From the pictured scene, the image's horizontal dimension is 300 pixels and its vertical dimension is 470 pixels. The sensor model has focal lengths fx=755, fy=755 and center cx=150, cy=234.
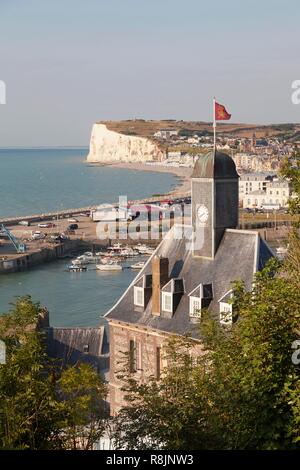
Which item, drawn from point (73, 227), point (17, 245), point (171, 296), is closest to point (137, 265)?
point (17, 245)

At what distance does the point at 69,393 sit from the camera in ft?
37.4

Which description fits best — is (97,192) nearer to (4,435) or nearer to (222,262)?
(222,262)

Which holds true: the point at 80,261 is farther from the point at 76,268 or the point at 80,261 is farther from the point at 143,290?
the point at 143,290

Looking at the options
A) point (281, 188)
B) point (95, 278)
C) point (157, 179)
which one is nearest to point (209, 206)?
point (95, 278)

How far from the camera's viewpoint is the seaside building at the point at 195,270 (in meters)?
19.0

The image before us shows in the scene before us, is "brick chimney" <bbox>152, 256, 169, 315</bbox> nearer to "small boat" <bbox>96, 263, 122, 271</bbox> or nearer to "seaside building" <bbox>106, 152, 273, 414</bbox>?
"seaside building" <bbox>106, 152, 273, 414</bbox>

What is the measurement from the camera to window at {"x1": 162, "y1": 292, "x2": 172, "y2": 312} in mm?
19500

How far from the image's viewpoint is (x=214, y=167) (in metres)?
19.6

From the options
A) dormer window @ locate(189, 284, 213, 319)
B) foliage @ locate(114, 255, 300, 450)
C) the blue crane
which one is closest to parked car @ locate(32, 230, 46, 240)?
the blue crane

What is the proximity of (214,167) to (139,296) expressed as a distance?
4.05 m

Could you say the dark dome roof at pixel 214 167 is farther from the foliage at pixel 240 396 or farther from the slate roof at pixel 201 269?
the foliage at pixel 240 396

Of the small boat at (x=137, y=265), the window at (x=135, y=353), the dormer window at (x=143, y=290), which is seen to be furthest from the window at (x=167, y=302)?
the small boat at (x=137, y=265)

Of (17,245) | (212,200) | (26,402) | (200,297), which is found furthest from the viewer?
(17,245)

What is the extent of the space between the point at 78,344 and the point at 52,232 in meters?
55.3
